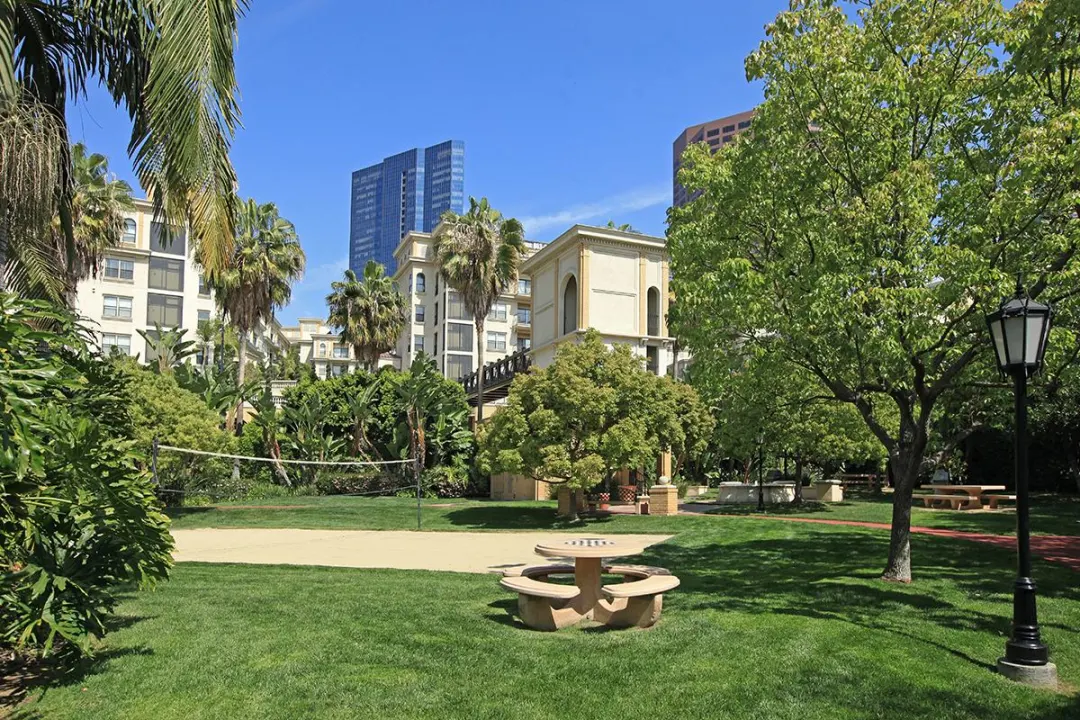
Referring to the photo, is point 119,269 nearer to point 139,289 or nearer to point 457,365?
point 139,289

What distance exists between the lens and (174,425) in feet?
80.4

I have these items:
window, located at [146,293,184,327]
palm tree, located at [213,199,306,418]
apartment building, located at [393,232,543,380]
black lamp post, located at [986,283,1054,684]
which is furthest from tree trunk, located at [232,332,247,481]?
black lamp post, located at [986,283,1054,684]

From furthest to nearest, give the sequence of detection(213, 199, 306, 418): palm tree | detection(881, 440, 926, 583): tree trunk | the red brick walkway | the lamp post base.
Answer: detection(213, 199, 306, 418): palm tree, the red brick walkway, detection(881, 440, 926, 583): tree trunk, the lamp post base

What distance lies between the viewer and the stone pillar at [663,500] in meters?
23.9

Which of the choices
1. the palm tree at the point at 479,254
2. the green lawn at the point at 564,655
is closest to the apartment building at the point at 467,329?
the palm tree at the point at 479,254

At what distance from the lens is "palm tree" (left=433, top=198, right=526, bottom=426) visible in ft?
124

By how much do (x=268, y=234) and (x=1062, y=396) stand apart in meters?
31.6

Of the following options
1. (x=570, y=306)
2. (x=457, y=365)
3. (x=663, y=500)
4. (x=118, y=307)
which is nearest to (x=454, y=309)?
(x=457, y=365)

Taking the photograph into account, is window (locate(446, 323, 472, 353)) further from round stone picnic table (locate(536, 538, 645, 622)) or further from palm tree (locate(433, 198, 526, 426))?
round stone picnic table (locate(536, 538, 645, 622))

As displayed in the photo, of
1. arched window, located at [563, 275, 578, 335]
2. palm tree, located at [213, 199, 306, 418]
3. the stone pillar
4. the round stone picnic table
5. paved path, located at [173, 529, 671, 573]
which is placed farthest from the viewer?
arched window, located at [563, 275, 578, 335]

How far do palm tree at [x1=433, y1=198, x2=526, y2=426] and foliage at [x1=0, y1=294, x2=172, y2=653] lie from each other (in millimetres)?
30842

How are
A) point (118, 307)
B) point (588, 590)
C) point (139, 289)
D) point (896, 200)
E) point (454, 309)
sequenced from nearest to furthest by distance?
point (588, 590)
point (896, 200)
point (118, 307)
point (139, 289)
point (454, 309)

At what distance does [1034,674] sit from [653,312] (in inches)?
1258

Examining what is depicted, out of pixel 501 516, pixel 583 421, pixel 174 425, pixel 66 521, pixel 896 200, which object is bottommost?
pixel 501 516
